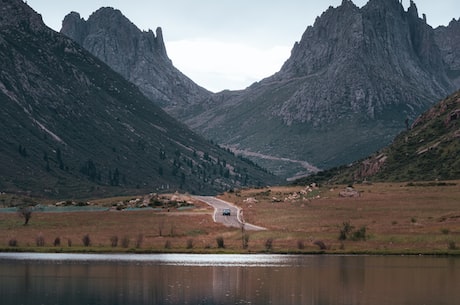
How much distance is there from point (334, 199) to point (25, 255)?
303 ft

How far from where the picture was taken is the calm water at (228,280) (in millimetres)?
68375

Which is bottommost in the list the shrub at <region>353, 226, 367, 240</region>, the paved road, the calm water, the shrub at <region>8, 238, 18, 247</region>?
the calm water

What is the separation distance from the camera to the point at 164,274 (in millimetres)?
86125

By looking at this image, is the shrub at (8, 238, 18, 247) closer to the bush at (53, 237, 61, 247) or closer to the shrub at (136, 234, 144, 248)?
the bush at (53, 237, 61, 247)

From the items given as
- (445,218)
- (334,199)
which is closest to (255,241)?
(445,218)

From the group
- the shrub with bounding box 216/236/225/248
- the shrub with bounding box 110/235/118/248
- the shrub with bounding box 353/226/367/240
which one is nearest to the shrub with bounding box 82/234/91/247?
the shrub with bounding box 110/235/118/248

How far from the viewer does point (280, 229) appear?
135375 mm

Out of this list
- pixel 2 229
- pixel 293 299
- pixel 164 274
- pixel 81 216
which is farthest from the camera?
pixel 81 216

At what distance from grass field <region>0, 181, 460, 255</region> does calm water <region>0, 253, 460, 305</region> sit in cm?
943

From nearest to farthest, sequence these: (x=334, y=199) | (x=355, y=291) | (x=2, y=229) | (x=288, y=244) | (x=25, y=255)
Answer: (x=355, y=291), (x=25, y=255), (x=288, y=244), (x=2, y=229), (x=334, y=199)

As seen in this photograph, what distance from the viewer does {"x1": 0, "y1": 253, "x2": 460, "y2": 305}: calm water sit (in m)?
68.4

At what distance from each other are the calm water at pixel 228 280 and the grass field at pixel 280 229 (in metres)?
9.43

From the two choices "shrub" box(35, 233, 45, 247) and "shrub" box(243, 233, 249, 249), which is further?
"shrub" box(35, 233, 45, 247)

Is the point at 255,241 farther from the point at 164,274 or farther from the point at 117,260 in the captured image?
the point at 164,274
